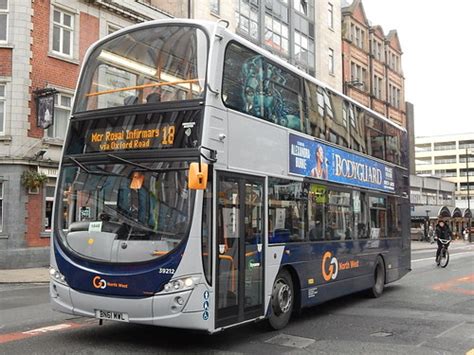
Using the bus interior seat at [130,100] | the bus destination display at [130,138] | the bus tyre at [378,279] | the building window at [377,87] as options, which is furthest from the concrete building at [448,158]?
the bus destination display at [130,138]

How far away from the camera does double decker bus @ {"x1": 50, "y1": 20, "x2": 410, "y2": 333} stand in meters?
6.71

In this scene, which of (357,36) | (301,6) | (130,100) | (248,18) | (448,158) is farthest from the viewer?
(448,158)

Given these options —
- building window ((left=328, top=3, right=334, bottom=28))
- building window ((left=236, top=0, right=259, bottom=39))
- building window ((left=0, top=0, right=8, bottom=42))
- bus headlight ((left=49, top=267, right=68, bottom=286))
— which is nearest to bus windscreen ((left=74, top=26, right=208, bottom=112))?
bus headlight ((left=49, top=267, right=68, bottom=286))

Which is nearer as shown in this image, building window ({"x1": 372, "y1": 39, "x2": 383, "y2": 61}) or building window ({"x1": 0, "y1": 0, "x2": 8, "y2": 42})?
building window ({"x1": 0, "y1": 0, "x2": 8, "y2": 42})

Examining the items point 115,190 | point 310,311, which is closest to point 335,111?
point 310,311

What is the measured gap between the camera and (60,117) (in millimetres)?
21625

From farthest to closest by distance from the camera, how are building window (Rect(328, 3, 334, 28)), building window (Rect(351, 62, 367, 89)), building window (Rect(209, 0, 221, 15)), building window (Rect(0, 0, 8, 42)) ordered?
building window (Rect(351, 62, 367, 89)), building window (Rect(328, 3, 334, 28)), building window (Rect(209, 0, 221, 15)), building window (Rect(0, 0, 8, 42))

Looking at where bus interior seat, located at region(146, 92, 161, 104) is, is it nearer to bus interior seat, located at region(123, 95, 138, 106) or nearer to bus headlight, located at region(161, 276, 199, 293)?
bus interior seat, located at region(123, 95, 138, 106)

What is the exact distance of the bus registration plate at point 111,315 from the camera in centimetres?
675

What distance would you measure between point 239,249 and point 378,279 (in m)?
6.39

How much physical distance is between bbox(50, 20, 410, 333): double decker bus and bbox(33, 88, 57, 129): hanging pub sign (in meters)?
12.6

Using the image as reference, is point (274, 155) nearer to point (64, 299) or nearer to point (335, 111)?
point (335, 111)

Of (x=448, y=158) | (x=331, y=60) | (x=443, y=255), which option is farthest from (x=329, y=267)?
(x=448, y=158)

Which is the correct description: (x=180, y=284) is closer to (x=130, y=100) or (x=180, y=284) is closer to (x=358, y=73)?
(x=130, y=100)
